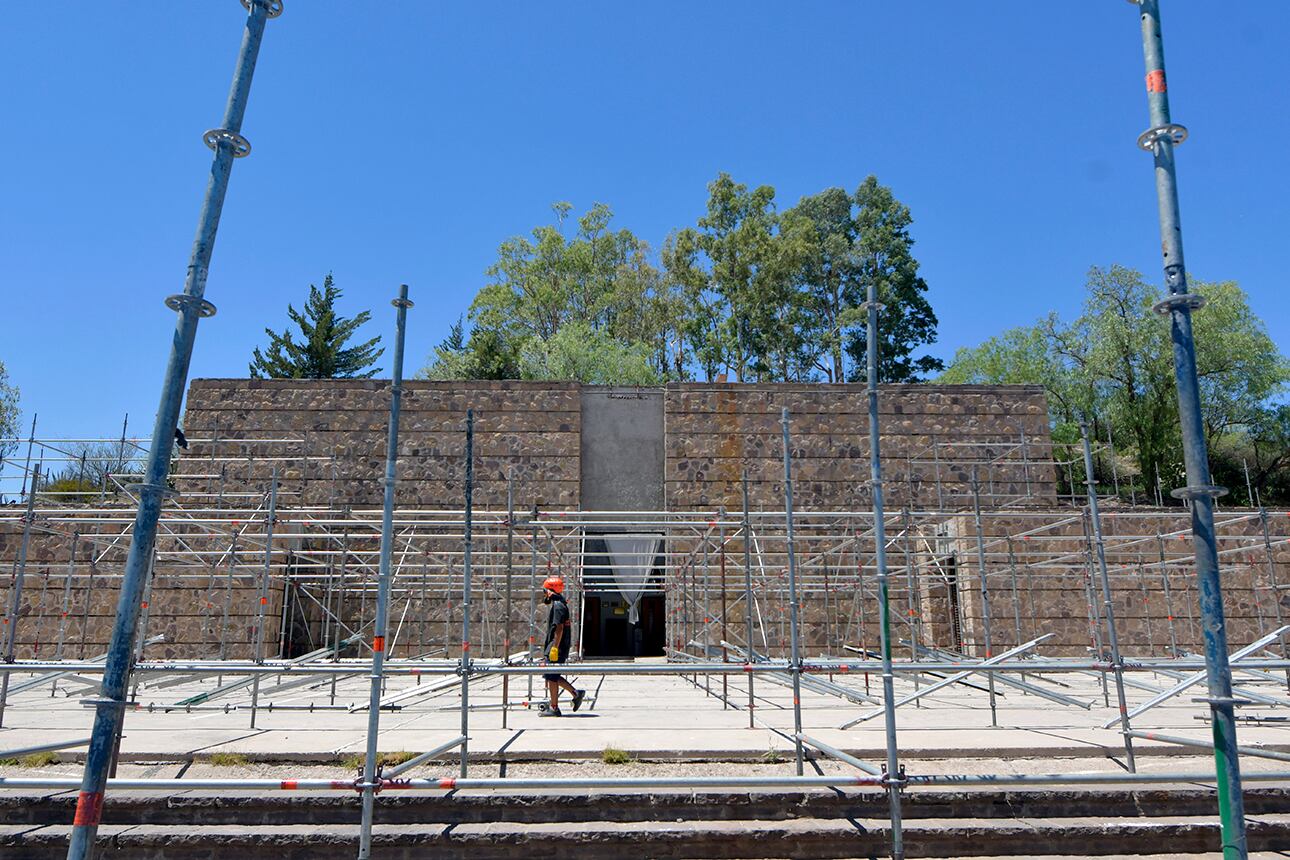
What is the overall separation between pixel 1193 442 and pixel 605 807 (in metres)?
→ 4.24

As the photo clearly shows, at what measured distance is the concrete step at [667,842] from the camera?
18.0 ft

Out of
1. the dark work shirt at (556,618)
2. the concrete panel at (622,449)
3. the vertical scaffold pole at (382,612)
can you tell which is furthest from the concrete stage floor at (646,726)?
the concrete panel at (622,449)

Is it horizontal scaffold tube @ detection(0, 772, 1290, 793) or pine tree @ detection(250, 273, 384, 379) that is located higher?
pine tree @ detection(250, 273, 384, 379)

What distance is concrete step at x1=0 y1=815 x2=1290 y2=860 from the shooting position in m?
5.50

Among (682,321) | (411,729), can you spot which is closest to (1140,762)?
(411,729)

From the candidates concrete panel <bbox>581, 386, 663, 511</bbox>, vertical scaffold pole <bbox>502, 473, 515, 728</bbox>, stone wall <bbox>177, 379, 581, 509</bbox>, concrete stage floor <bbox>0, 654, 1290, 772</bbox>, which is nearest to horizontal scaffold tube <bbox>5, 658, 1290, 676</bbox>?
concrete stage floor <bbox>0, 654, 1290, 772</bbox>

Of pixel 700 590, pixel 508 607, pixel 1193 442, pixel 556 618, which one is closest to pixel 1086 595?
pixel 700 590

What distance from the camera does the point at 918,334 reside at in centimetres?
4547

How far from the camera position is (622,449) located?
21531mm

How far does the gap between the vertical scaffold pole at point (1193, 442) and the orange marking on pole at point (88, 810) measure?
425 centimetres

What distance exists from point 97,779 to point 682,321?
43.5 metres

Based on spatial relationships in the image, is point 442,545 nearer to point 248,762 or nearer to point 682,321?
point 248,762

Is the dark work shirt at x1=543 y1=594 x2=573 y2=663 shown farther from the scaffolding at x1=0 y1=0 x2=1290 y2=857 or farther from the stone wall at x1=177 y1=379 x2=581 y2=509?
the stone wall at x1=177 y1=379 x2=581 y2=509

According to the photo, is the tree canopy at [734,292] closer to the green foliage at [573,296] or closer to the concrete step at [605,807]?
the green foliage at [573,296]
